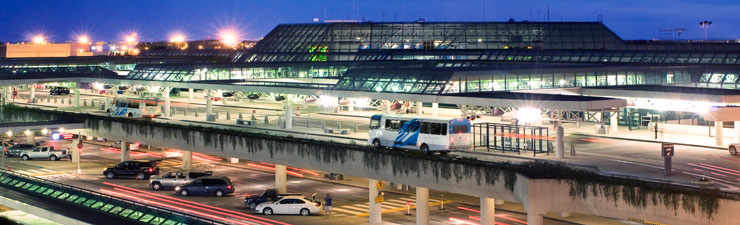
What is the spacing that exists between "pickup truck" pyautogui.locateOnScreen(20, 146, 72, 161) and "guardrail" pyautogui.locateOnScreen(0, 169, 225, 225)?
2995cm

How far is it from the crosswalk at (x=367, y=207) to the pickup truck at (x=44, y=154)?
127 feet

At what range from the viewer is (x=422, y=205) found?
50562 millimetres

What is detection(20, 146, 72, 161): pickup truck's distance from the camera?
85562mm

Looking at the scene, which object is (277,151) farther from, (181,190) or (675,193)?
(675,193)

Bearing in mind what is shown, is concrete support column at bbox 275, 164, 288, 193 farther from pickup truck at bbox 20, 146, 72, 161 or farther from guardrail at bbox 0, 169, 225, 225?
pickup truck at bbox 20, 146, 72, 161

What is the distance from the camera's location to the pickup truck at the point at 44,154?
8556cm

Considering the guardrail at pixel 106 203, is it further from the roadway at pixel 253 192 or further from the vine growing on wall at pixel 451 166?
the vine growing on wall at pixel 451 166

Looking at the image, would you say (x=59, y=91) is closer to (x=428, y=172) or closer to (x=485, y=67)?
(x=485, y=67)

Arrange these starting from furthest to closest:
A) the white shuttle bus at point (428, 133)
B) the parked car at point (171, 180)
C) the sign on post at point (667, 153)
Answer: the parked car at point (171, 180) → the white shuttle bus at point (428, 133) → the sign on post at point (667, 153)

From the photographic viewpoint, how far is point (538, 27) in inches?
4862

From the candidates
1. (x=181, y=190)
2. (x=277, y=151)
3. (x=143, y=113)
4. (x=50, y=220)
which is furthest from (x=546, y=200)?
(x=143, y=113)

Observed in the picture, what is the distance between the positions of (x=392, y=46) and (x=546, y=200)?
288 feet

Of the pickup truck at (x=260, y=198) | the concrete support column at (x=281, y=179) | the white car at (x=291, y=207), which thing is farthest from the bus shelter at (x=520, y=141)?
the concrete support column at (x=281, y=179)

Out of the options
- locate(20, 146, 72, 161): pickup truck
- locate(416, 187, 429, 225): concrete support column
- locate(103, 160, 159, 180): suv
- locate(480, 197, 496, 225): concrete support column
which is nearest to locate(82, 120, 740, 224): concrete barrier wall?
locate(480, 197, 496, 225): concrete support column
